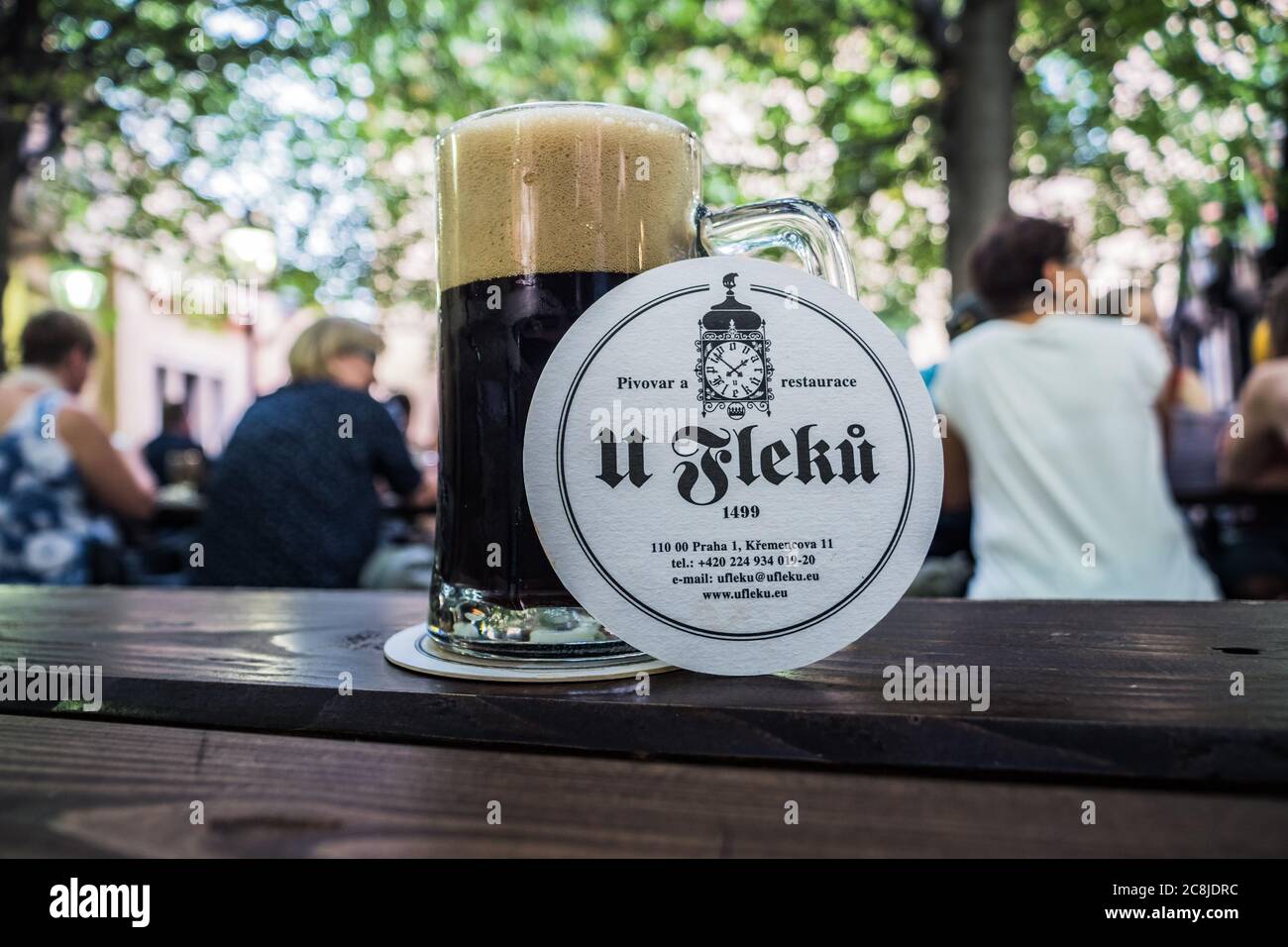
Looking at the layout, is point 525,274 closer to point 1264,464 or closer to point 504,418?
point 504,418

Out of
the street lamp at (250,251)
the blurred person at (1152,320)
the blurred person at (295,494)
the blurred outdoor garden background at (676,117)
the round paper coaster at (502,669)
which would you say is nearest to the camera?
the round paper coaster at (502,669)

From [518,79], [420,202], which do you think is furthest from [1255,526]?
[420,202]

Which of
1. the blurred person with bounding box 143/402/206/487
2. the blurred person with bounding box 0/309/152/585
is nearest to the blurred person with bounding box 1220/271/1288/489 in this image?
the blurred person with bounding box 0/309/152/585

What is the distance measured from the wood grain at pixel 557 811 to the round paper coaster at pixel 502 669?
70mm

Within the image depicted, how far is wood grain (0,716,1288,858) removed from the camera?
41 cm

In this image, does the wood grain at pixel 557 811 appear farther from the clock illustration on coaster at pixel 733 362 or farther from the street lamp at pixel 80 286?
the street lamp at pixel 80 286

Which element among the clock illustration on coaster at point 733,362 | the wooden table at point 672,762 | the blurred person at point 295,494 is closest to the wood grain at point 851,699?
the wooden table at point 672,762

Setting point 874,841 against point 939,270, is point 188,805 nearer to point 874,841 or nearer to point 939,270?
point 874,841

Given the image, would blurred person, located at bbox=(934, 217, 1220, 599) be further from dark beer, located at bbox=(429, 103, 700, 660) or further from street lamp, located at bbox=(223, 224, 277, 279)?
street lamp, located at bbox=(223, 224, 277, 279)

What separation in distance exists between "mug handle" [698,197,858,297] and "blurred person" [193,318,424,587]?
1.95m

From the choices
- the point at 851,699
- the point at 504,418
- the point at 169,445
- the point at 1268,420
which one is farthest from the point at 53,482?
the point at 1268,420

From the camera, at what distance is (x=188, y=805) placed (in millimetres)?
482

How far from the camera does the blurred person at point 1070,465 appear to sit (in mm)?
2006

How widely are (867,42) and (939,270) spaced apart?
277 cm
